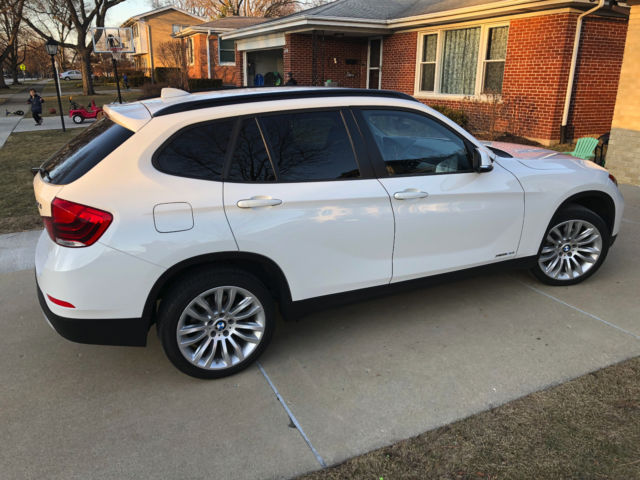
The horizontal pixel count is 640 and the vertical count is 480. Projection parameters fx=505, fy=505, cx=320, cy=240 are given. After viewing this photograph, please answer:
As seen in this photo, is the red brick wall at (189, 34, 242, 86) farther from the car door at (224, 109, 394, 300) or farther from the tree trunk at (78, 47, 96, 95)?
the car door at (224, 109, 394, 300)

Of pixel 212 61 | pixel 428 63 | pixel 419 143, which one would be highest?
pixel 212 61

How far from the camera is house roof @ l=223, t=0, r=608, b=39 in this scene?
38.1 ft

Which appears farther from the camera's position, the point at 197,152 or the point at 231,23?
the point at 231,23

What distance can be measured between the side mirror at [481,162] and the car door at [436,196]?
6 centimetres

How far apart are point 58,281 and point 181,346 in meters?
0.79

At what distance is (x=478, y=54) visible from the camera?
44.2ft

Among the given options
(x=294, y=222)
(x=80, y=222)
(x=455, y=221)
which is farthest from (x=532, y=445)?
(x=80, y=222)

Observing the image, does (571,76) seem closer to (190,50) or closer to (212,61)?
(212,61)

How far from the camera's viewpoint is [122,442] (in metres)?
2.72

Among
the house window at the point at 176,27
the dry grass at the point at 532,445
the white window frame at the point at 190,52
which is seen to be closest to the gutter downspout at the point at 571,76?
the dry grass at the point at 532,445

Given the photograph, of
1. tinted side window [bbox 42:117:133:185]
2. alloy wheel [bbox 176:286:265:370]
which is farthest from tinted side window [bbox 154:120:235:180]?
alloy wheel [bbox 176:286:265:370]

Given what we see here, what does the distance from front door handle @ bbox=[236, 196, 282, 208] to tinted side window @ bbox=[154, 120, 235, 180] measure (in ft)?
0.69

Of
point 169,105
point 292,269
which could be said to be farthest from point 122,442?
point 169,105

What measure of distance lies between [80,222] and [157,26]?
5005cm
